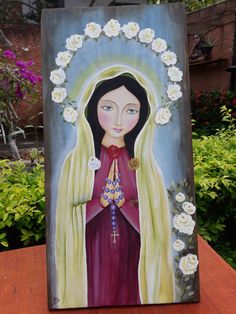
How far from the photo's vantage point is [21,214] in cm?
180

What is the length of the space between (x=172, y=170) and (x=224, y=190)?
51.0 inches

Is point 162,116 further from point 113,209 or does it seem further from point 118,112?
point 113,209

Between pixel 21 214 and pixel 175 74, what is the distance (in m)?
1.01

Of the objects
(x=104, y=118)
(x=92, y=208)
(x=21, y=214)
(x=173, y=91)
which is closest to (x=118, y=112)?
(x=104, y=118)

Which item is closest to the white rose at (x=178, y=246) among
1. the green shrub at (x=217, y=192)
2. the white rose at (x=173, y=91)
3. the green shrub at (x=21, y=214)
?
the white rose at (x=173, y=91)

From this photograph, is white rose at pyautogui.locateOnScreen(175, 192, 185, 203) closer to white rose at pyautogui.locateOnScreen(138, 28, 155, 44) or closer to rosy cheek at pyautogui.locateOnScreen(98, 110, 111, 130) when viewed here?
rosy cheek at pyautogui.locateOnScreen(98, 110, 111, 130)

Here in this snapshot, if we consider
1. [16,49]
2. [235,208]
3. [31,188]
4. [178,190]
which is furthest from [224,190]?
[16,49]

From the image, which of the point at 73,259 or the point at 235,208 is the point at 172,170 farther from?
the point at 235,208

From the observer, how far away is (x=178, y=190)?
108 centimetres

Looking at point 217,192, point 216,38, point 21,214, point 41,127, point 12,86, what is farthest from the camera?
point 216,38

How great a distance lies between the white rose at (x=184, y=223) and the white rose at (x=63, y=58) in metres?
0.46

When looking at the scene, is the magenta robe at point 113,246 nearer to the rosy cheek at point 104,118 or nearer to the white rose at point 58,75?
the rosy cheek at point 104,118

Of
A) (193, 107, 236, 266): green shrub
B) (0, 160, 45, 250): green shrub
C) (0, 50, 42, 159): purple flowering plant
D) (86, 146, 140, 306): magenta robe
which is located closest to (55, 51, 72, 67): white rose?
(86, 146, 140, 306): magenta robe

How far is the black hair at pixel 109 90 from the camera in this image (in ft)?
3.47
